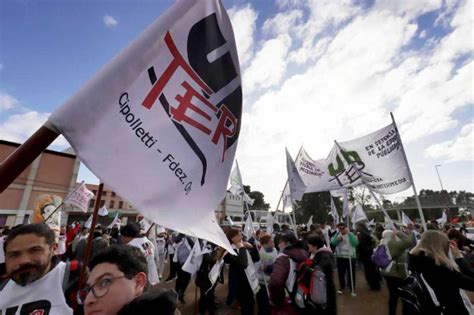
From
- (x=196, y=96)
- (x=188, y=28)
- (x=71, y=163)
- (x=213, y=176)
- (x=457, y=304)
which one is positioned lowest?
(x=457, y=304)

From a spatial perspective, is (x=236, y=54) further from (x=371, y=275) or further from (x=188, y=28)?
(x=371, y=275)

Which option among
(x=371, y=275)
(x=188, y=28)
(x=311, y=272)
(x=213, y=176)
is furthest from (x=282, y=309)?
(x=371, y=275)

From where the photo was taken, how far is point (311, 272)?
3.60m

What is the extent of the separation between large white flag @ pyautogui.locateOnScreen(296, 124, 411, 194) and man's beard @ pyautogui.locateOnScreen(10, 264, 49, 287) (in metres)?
6.76

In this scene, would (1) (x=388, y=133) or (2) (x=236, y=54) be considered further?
(1) (x=388, y=133)

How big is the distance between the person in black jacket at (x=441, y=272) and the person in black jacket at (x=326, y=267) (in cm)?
108

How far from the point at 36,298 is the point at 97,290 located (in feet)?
2.90

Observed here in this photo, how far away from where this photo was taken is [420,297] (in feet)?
10.2

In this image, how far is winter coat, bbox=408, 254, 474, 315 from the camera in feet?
9.18

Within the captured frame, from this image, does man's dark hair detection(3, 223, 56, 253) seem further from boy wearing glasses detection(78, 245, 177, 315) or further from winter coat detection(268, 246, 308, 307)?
winter coat detection(268, 246, 308, 307)

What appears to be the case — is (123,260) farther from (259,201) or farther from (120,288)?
(259,201)

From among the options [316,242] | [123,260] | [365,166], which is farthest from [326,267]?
[365,166]

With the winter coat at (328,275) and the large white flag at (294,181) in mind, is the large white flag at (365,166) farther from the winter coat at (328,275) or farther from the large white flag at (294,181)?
the winter coat at (328,275)

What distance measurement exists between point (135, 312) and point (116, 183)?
66 centimetres
